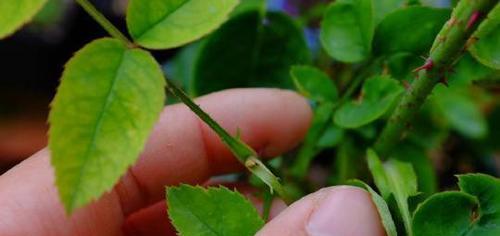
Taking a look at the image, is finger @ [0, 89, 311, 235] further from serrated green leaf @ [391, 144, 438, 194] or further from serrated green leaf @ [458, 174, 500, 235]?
serrated green leaf @ [458, 174, 500, 235]

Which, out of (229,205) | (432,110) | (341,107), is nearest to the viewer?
(229,205)

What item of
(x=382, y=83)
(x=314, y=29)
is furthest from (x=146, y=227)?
(x=314, y=29)

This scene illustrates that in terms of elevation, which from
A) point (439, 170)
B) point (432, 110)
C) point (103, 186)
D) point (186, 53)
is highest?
point (103, 186)

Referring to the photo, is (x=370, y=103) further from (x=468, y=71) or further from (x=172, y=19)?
(x=172, y=19)

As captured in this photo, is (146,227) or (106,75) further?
(146,227)

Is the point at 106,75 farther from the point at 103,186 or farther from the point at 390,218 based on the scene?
the point at 390,218

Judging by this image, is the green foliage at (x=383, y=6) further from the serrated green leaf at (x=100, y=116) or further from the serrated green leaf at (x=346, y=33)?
the serrated green leaf at (x=100, y=116)

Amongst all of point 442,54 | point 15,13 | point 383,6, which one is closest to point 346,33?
point 383,6

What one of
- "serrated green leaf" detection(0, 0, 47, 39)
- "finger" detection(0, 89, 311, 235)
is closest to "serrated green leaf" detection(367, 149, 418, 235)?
"finger" detection(0, 89, 311, 235)
